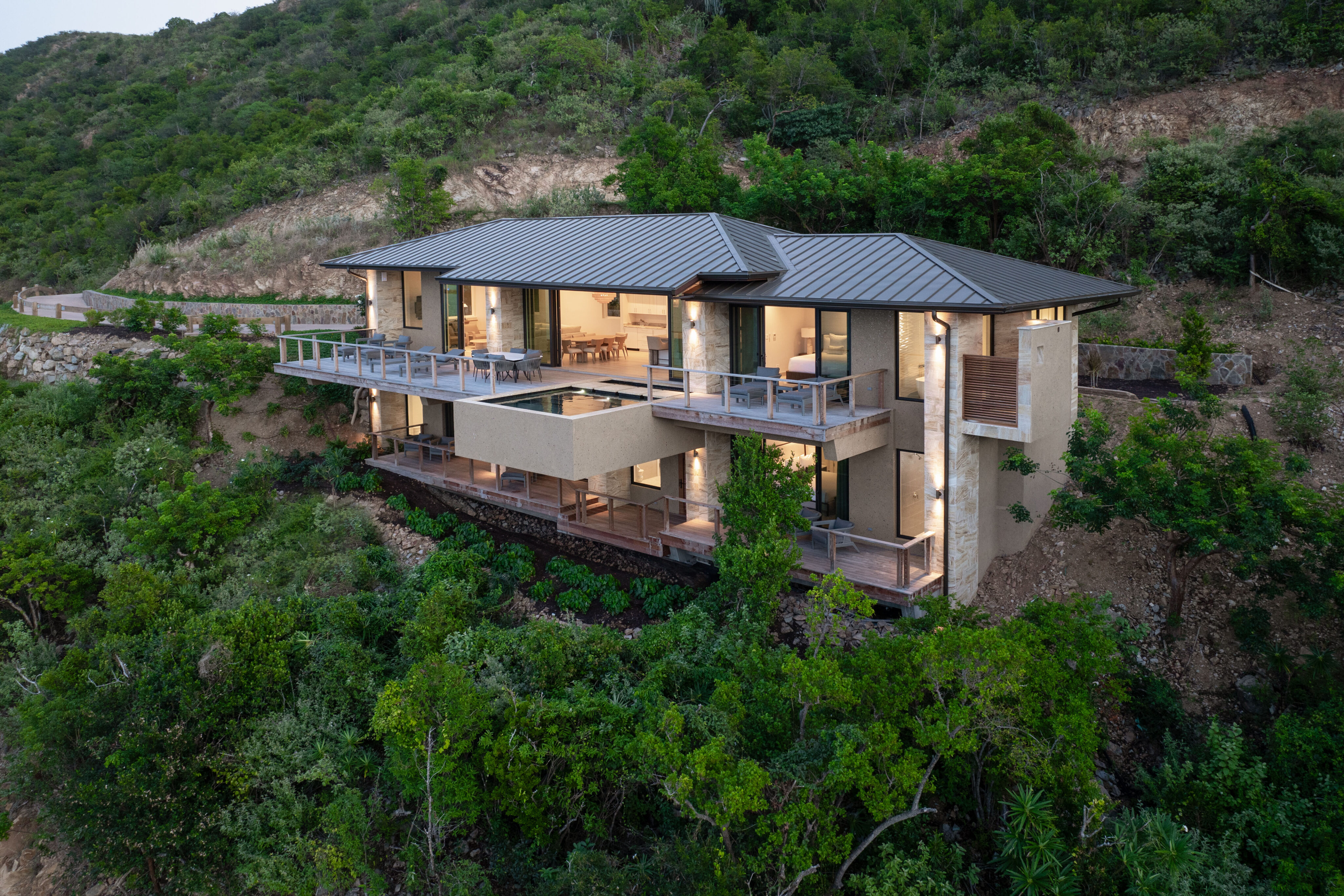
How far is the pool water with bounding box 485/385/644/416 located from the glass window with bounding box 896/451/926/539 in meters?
5.44

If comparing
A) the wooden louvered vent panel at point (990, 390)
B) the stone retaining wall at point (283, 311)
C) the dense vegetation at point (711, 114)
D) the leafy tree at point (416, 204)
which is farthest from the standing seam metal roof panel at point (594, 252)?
the leafy tree at point (416, 204)

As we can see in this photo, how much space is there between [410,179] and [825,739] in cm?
3121

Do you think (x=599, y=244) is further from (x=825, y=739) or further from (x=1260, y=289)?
(x=1260, y=289)

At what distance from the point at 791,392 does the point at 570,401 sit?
4.57 metres

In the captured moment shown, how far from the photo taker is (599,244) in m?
21.7

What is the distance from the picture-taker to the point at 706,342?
61.3ft

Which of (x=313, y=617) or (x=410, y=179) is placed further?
(x=410, y=179)

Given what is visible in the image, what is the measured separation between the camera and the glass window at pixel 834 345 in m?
17.5

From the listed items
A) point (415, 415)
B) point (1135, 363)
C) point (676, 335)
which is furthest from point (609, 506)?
point (1135, 363)

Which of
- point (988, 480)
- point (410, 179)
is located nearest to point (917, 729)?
point (988, 480)

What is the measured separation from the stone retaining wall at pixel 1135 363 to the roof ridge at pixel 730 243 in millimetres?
9489

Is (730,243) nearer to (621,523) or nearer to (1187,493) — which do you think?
(621,523)

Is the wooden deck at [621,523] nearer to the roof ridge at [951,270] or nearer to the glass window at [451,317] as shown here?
the glass window at [451,317]

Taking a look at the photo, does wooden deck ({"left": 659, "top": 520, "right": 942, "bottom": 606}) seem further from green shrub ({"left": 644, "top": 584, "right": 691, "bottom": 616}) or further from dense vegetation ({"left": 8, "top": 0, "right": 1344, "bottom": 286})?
dense vegetation ({"left": 8, "top": 0, "right": 1344, "bottom": 286})
